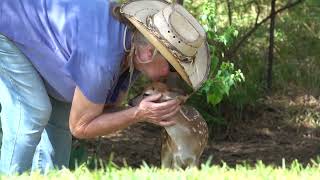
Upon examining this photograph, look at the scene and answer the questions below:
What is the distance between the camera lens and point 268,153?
8.02 metres

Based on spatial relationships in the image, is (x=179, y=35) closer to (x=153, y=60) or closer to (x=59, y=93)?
(x=153, y=60)

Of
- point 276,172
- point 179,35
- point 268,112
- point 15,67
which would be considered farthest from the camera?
point 268,112

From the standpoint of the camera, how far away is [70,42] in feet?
12.2

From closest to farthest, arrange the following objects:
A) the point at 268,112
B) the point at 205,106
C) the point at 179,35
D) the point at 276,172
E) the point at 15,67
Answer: the point at 276,172 → the point at 179,35 → the point at 15,67 → the point at 205,106 → the point at 268,112

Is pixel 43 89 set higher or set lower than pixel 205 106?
higher

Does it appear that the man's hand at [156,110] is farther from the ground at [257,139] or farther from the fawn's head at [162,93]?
the ground at [257,139]

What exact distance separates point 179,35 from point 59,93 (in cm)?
79

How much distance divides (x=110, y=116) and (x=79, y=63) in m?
0.31

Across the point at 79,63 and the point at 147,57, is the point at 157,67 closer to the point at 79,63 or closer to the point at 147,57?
the point at 147,57

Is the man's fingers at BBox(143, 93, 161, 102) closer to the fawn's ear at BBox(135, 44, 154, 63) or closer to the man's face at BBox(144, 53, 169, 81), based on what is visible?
the man's face at BBox(144, 53, 169, 81)

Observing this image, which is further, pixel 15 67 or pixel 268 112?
pixel 268 112

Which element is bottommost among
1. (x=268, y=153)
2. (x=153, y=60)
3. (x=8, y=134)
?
(x=268, y=153)

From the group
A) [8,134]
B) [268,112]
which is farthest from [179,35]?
[268,112]

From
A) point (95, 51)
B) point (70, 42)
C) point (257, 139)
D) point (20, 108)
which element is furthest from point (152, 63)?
point (257, 139)
